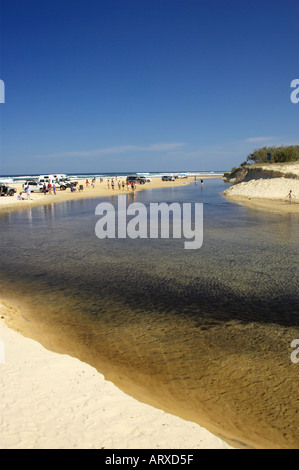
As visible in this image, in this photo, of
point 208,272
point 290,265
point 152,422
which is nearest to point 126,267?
point 208,272

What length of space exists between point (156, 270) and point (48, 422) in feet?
28.2

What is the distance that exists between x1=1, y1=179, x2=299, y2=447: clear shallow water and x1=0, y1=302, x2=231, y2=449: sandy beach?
0.60 metres

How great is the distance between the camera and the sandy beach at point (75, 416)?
3922 mm

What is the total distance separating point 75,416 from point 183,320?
4.33 metres

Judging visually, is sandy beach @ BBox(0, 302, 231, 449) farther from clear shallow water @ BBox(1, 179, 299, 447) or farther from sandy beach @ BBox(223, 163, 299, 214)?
sandy beach @ BBox(223, 163, 299, 214)

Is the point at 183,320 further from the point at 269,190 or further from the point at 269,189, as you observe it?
the point at 269,189

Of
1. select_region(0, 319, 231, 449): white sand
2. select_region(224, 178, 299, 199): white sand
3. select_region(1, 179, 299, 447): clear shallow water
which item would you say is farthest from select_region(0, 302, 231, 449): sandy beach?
select_region(224, 178, 299, 199): white sand

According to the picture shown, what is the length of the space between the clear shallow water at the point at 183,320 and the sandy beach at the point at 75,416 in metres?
0.60

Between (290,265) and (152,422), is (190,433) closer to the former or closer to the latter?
(152,422)

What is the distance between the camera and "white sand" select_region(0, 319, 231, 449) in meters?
3.92

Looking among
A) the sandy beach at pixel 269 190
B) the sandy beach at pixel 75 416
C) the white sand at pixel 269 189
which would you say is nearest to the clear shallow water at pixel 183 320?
the sandy beach at pixel 75 416

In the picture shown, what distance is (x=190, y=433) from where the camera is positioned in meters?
4.20

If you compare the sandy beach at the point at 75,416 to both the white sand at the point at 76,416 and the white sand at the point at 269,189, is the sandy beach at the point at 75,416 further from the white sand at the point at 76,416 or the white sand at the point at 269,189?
the white sand at the point at 269,189

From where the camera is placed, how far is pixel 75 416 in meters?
4.35
